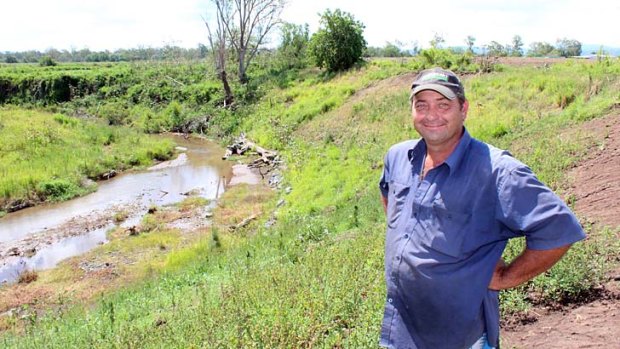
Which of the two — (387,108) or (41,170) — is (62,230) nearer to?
(41,170)

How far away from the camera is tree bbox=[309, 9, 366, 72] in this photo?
26156mm

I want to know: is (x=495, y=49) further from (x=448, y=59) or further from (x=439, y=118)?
(x=439, y=118)

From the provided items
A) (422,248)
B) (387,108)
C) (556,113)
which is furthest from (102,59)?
(422,248)

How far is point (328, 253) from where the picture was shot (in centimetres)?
642

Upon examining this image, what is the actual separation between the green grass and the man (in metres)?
16.3

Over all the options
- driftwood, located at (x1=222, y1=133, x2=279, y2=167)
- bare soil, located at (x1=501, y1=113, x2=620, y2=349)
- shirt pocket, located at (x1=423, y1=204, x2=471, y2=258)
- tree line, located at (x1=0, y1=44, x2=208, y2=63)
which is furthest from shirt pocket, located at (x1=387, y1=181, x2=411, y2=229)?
tree line, located at (x1=0, y1=44, x2=208, y2=63)

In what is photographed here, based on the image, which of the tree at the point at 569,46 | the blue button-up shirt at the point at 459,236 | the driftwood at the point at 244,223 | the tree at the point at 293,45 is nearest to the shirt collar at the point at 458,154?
the blue button-up shirt at the point at 459,236

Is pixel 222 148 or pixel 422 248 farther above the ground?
pixel 422 248

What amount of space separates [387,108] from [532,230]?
16182 millimetres

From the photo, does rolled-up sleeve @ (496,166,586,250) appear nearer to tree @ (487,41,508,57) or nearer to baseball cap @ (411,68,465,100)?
baseball cap @ (411,68,465,100)

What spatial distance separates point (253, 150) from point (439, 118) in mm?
20139

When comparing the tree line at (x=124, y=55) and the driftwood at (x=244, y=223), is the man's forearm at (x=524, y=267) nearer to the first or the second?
the driftwood at (x=244, y=223)

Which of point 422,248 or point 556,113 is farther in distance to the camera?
point 556,113

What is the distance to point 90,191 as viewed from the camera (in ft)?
55.6
